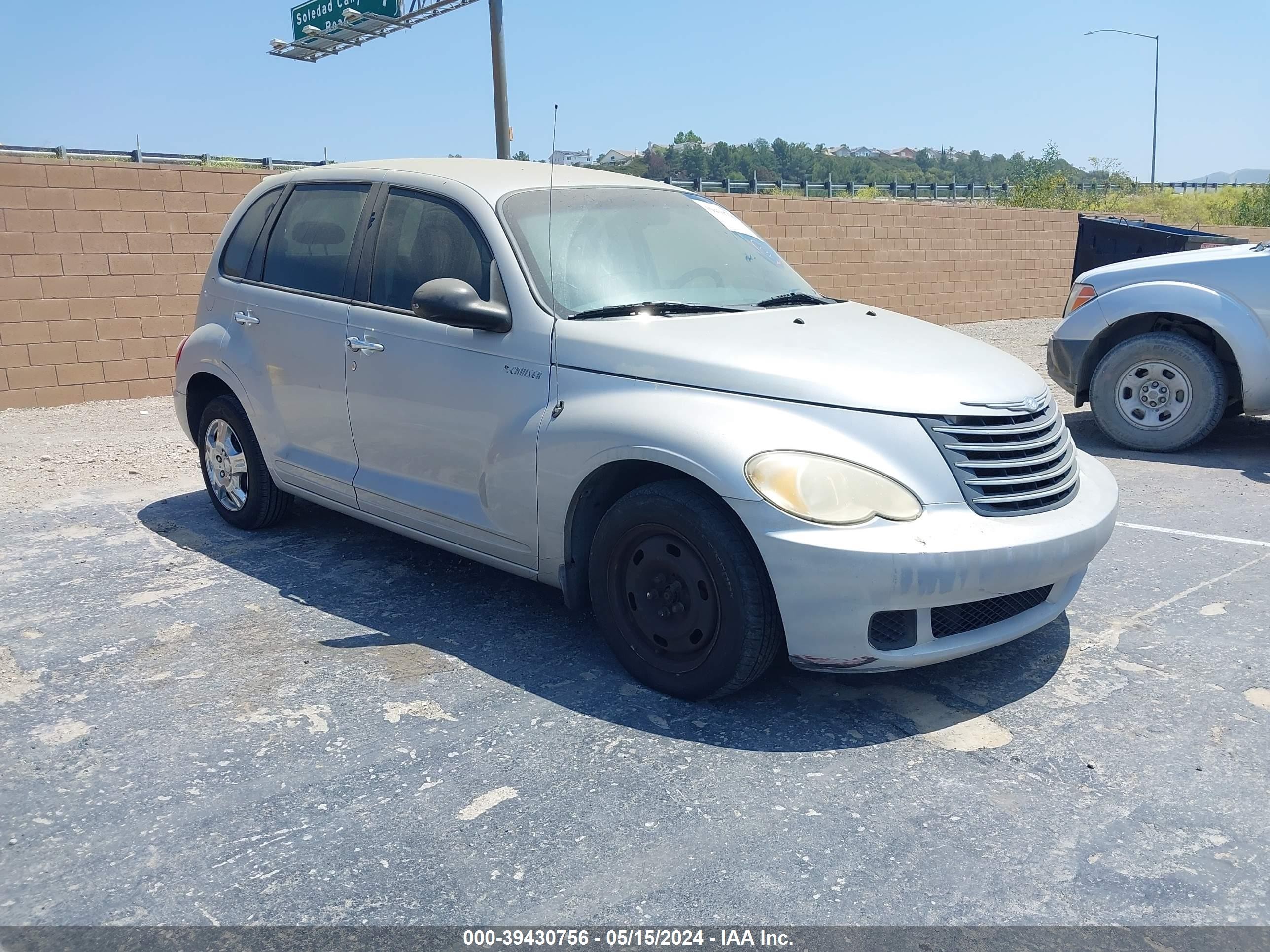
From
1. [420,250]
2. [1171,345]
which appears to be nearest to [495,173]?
[420,250]

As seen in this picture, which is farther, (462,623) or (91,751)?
(462,623)

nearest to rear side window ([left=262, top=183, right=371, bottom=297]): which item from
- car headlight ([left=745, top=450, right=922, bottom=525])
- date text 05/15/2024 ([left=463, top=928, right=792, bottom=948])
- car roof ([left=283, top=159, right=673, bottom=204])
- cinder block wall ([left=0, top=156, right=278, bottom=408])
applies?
car roof ([left=283, top=159, right=673, bottom=204])

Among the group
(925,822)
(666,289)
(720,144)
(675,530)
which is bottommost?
(925,822)

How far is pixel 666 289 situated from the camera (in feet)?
14.5

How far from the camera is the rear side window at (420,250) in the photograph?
443 cm

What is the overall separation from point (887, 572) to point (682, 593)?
72 centimetres

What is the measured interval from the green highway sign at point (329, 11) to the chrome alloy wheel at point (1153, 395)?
1464 cm

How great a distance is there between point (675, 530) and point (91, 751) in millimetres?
1972

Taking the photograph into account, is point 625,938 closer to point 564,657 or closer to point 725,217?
point 564,657

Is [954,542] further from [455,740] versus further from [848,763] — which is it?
[455,740]

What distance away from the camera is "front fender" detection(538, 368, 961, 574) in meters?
3.49

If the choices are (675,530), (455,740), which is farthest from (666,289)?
(455,740)

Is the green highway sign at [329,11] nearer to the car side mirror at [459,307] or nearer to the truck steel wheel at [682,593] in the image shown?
the car side mirror at [459,307]

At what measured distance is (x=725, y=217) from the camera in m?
5.18
